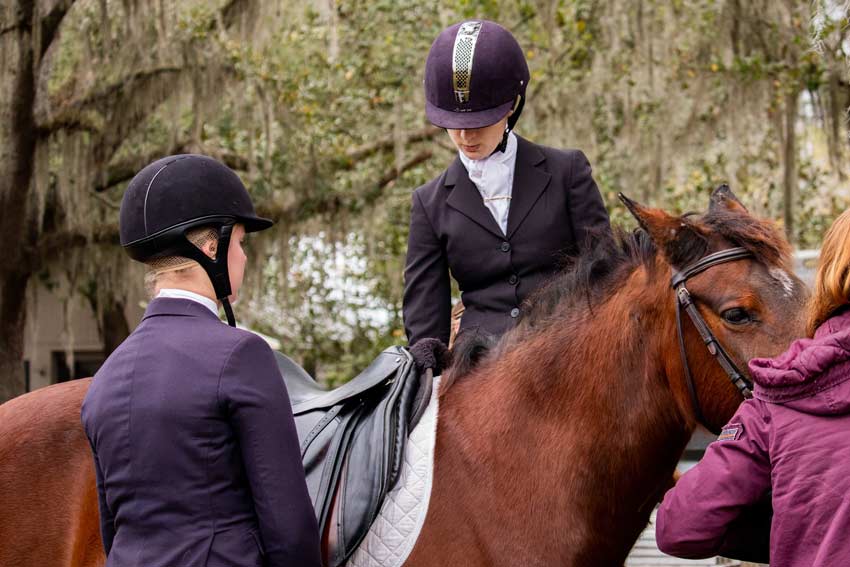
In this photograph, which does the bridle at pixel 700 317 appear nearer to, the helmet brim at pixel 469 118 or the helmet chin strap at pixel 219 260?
the helmet brim at pixel 469 118

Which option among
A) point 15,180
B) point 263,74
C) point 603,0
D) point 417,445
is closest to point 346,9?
point 263,74

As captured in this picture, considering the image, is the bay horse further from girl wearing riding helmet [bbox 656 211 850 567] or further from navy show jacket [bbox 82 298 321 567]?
navy show jacket [bbox 82 298 321 567]

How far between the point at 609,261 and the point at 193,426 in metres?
1.36

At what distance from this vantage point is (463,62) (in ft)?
11.0

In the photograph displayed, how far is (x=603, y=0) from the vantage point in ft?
34.3

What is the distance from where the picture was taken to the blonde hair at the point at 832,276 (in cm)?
220

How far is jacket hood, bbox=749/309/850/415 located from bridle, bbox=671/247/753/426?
32 centimetres

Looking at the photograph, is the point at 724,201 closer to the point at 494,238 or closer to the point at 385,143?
the point at 494,238

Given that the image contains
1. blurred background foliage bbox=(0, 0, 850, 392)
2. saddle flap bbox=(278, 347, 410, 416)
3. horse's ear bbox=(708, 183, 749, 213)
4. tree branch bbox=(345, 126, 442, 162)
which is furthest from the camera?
tree branch bbox=(345, 126, 442, 162)

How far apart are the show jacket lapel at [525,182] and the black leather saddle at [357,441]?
0.65 meters

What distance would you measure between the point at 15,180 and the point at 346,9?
14.4ft

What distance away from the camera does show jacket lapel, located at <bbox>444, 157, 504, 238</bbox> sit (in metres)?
3.42

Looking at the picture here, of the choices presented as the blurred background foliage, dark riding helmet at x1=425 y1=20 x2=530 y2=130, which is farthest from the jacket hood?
the blurred background foliage

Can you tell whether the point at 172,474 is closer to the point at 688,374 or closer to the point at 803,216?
the point at 688,374
